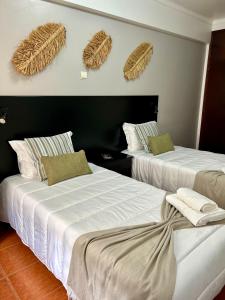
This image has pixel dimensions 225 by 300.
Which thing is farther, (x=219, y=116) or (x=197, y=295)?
(x=219, y=116)

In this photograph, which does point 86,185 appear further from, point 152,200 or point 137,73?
point 137,73

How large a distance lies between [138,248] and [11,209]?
130cm

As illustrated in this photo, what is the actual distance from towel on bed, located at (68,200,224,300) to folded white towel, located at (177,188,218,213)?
0.60ft

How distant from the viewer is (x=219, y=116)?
14.8ft

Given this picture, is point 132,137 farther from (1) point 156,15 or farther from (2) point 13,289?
(2) point 13,289

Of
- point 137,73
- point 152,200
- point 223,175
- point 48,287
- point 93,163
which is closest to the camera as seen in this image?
point 48,287

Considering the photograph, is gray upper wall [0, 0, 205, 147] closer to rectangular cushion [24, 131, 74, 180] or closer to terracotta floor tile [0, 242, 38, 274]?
rectangular cushion [24, 131, 74, 180]

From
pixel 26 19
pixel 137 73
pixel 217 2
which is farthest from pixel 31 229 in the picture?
pixel 217 2

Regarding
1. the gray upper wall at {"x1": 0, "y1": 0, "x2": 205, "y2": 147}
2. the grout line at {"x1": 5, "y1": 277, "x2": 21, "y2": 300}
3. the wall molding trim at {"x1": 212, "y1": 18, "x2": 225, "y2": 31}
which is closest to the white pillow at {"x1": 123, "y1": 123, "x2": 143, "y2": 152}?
the gray upper wall at {"x1": 0, "y1": 0, "x2": 205, "y2": 147}

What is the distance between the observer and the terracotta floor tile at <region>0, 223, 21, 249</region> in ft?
7.42

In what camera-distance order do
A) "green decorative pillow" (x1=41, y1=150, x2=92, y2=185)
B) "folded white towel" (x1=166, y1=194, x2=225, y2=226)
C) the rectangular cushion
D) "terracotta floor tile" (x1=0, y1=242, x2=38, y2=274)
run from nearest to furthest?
1. "folded white towel" (x1=166, y1=194, x2=225, y2=226)
2. "terracotta floor tile" (x1=0, y1=242, x2=38, y2=274)
3. "green decorative pillow" (x1=41, y1=150, x2=92, y2=185)
4. the rectangular cushion

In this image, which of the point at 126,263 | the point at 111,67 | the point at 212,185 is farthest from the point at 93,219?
the point at 111,67

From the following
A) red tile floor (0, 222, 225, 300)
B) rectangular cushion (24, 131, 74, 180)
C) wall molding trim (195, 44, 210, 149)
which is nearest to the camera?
red tile floor (0, 222, 225, 300)

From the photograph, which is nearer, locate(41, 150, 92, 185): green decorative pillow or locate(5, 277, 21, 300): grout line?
locate(5, 277, 21, 300): grout line
